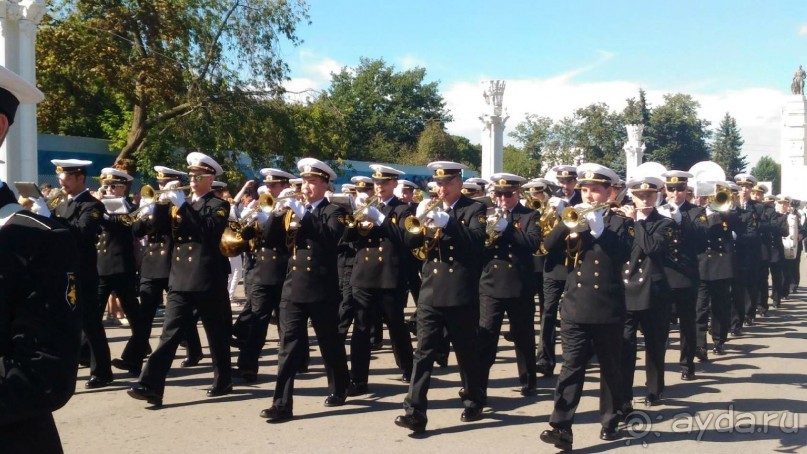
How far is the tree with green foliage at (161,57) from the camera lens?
1898 cm

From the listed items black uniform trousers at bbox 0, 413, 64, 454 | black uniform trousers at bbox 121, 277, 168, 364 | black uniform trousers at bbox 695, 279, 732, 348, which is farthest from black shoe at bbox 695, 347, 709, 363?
black uniform trousers at bbox 0, 413, 64, 454

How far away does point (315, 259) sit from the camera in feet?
22.1

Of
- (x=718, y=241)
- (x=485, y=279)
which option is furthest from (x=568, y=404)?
(x=718, y=241)

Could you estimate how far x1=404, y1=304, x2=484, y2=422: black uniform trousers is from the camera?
6.17 m

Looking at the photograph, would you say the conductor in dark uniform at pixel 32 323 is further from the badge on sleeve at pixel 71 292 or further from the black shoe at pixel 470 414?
the black shoe at pixel 470 414

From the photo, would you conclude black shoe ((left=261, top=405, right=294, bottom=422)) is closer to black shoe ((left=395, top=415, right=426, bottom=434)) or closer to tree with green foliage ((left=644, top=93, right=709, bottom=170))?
black shoe ((left=395, top=415, right=426, bottom=434))

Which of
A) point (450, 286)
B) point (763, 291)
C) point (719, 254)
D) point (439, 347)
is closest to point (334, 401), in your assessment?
point (439, 347)

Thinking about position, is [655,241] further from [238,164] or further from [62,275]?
[238,164]

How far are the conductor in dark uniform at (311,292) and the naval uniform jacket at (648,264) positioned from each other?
2582mm

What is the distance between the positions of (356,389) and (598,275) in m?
2.60

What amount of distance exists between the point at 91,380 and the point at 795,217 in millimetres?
14526

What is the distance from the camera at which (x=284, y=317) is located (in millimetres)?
6680

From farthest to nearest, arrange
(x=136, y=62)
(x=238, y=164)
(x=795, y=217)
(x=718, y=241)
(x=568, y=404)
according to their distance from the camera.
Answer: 1. (x=238, y=164)
2. (x=136, y=62)
3. (x=795, y=217)
4. (x=718, y=241)
5. (x=568, y=404)

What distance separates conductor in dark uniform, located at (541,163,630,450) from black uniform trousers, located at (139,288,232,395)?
9.80 feet
